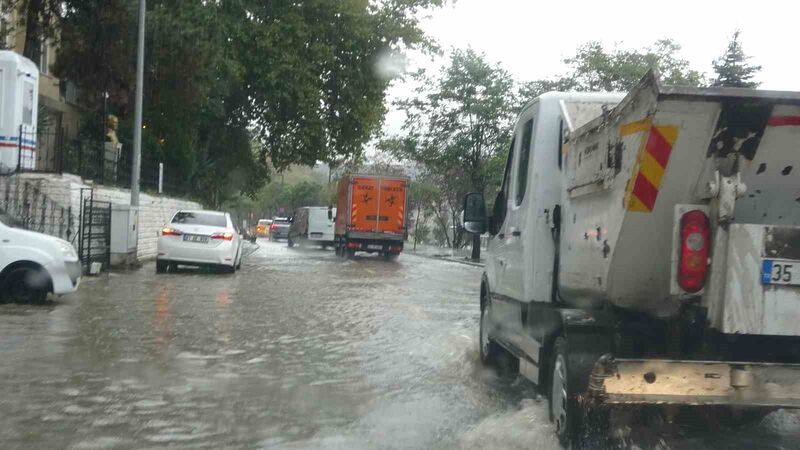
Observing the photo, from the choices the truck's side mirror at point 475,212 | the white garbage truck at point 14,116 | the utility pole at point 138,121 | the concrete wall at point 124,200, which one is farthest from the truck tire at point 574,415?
the utility pole at point 138,121

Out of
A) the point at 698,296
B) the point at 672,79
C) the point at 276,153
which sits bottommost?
the point at 698,296

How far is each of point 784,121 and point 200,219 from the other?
1940 cm

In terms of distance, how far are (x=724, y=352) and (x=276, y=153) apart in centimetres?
3337

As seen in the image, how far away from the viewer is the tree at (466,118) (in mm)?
38906

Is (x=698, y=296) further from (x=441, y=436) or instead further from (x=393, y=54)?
(x=393, y=54)

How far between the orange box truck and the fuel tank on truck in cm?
3107

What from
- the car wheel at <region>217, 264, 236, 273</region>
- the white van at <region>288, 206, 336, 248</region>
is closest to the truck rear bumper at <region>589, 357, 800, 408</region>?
the car wheel at <region>217, 264, 236, 273</region>

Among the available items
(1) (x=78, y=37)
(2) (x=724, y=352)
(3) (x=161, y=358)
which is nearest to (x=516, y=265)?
(2) (x=724, y=352)

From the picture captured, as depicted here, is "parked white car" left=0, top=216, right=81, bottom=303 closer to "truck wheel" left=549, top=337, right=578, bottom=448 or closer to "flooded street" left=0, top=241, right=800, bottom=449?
"flooded street" left=0, top=241, right=800, bottom=449

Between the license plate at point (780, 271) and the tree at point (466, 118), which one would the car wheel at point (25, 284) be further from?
the tree at point (466, 118)

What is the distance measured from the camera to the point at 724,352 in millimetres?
5629

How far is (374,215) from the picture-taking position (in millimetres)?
36844

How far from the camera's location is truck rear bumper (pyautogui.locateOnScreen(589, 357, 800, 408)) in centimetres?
518

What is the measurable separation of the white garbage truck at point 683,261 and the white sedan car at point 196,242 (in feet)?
56.6
